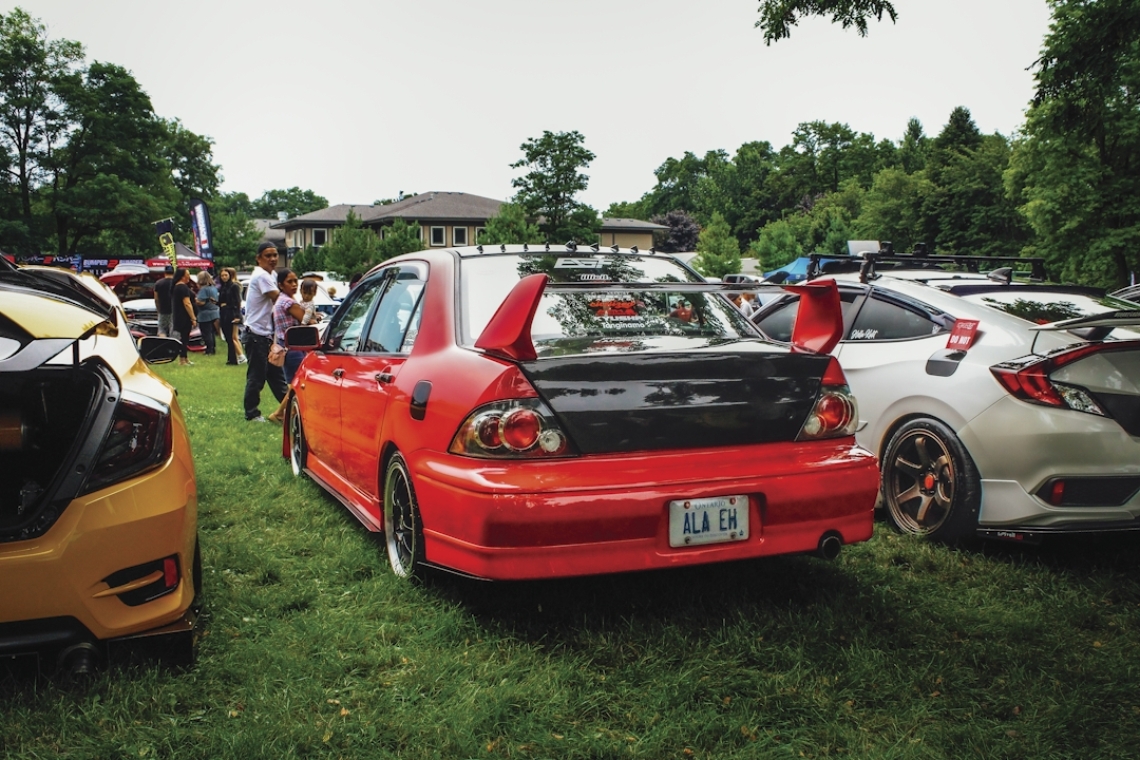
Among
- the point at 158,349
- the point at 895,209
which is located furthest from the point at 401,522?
the point at 895,209

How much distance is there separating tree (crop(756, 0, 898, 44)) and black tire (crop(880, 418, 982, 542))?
Result: 19.5 ft

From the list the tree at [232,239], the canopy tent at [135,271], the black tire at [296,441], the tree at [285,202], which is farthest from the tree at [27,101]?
the tree at [285,202]

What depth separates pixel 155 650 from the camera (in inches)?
127

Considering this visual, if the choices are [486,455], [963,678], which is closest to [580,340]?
[486,455]

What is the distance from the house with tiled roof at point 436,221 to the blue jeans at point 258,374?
228ft

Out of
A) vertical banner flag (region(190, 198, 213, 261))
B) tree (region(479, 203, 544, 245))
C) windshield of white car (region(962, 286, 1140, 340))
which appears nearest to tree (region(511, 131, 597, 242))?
tree (region(479, 203, 544, 245))

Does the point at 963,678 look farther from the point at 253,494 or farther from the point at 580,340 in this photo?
the point at 253,494

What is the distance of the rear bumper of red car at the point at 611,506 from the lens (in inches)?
129

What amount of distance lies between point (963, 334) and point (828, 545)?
1911 mm

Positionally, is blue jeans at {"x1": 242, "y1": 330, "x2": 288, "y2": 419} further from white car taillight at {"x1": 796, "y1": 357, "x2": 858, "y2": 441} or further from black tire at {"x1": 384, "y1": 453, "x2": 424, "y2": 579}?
white car taillight at {"x1": 796, "y1": 357, "x2": 858, "y2": 441}

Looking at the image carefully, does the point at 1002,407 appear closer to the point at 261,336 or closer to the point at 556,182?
the point at 261,336

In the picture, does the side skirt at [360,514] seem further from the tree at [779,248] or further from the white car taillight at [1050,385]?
the tree at [779,248]

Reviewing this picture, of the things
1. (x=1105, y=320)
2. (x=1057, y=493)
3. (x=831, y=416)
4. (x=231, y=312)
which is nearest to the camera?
(x=831, y=416)

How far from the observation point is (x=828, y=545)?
3662 millimetres
